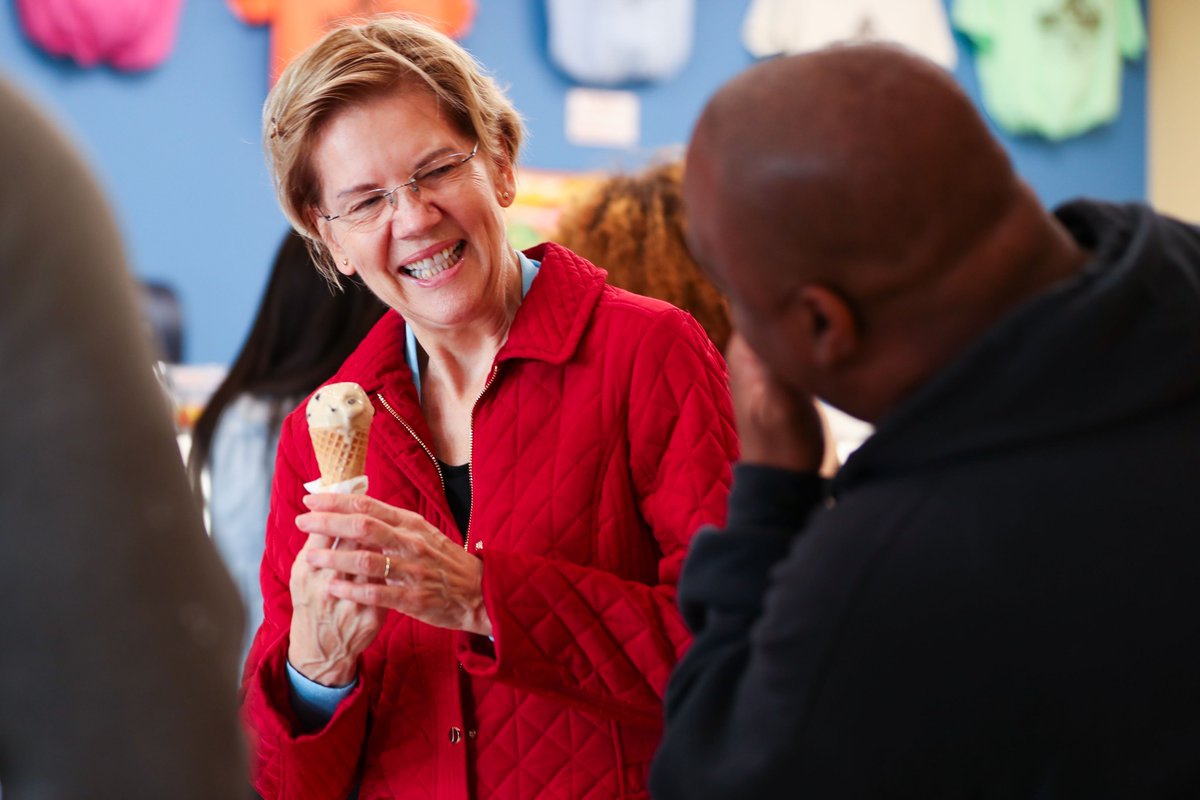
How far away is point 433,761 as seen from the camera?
→ 5.22ft

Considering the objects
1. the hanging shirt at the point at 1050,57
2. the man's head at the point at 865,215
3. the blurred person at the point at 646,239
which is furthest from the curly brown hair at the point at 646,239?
the hanging shirt at the point at 1050,57

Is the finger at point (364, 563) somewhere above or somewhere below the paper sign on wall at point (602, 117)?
above

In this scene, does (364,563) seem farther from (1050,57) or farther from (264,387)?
(1050,57)

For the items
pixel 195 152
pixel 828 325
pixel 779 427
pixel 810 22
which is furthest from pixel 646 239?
pixel 810 22

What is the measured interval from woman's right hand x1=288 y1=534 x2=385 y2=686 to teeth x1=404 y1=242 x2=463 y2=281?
39 cm

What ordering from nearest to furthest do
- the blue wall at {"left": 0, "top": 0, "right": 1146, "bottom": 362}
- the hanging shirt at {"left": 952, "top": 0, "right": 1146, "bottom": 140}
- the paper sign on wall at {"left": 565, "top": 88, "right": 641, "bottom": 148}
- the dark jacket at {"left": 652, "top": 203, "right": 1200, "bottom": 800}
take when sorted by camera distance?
the dark jacket at {"left": 652, "top": 203, "right": 1200, "bottom": 800}, the blue wall at {"left": 0, "top": 0, "right": 1146, "bottom": 362}, the paper sign on wall at {"left": 565, "top": 88, "right": 641, "bottom": 148}, the hanging shirt at {"left": 952, "top": 0, "right": 1146, "bottom": 140}

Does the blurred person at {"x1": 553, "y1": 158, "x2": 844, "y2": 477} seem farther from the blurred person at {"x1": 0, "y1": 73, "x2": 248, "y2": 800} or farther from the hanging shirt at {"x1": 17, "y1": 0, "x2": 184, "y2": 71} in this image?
the hanging shirt at {"x1": 17, "y1": 0, "x2": 184, "y2": 71}

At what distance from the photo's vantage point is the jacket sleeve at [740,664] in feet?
3.00

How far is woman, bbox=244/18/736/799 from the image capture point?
59.3 inches

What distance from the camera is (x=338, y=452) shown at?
1.55m

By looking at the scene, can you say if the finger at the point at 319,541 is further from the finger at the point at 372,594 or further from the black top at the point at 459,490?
the black top at the point at 459,490

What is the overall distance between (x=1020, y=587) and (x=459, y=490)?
3.08 feet

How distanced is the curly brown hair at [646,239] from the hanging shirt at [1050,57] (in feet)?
12.0

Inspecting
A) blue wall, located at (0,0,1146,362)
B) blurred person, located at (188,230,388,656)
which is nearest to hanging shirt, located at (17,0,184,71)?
blue wall, located at (0,0,1146,362)
